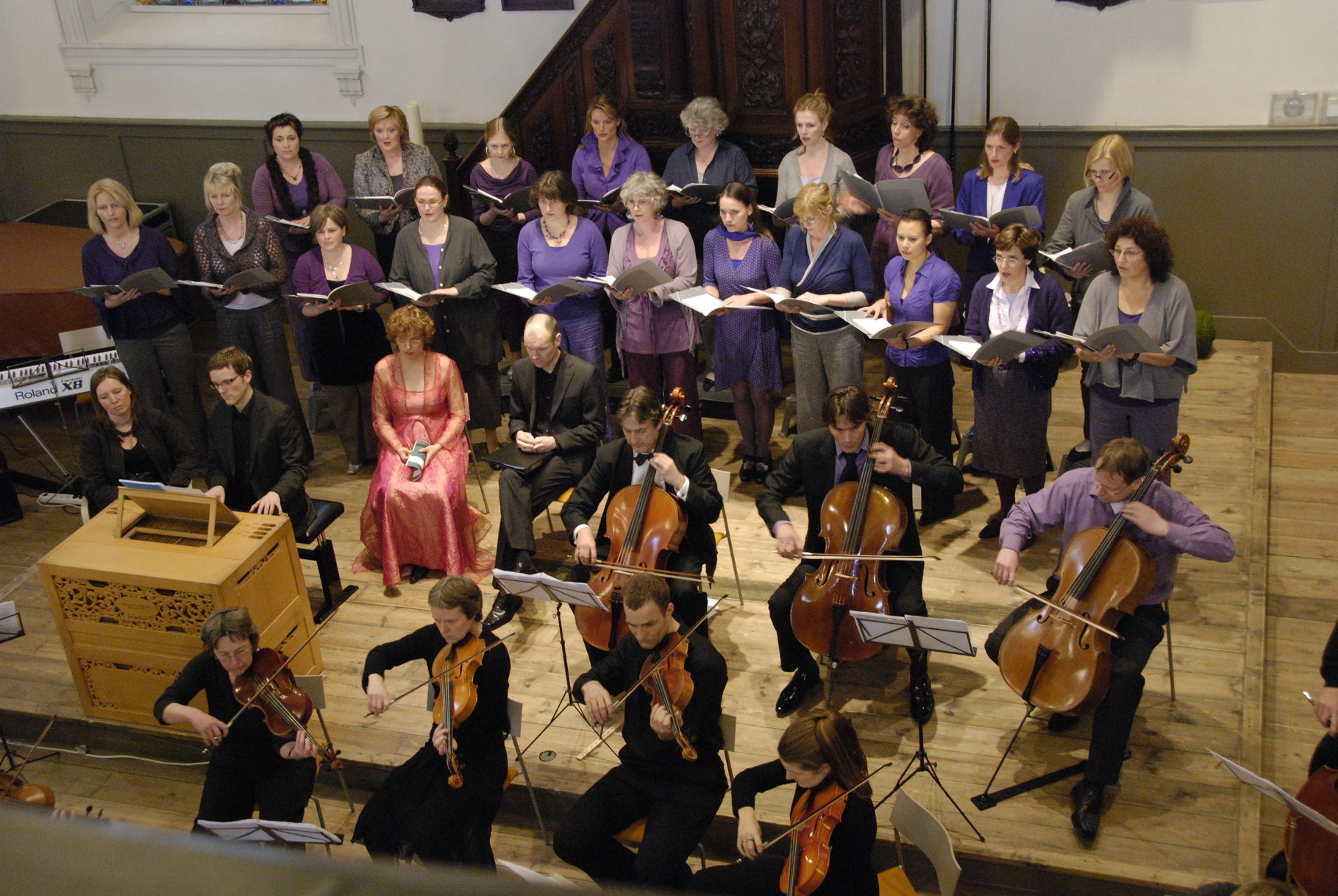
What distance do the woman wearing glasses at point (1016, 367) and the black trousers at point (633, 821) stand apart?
201 cm

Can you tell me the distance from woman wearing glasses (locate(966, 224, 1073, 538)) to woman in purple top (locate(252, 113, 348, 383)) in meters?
3.36

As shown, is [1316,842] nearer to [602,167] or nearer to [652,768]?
[652,768]

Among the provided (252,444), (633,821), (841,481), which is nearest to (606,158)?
(252,444)

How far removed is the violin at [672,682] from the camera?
3.33 meters

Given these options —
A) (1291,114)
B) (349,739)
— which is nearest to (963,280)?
(1291,114)

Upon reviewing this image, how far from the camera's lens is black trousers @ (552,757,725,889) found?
10.8 ft

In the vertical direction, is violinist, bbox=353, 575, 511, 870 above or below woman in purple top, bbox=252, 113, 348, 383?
below

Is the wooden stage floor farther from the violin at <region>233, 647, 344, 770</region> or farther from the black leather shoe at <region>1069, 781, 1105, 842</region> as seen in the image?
the violin at <region>233, 647, 344, 770</region>

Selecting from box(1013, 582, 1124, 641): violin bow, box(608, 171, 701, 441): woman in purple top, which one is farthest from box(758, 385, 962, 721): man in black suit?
box(608, 171, 701, 441): woman in purple top

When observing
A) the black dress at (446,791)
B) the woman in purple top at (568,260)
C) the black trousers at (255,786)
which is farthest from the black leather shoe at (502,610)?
the woman in purple top at (568,260)

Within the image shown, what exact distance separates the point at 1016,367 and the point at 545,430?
1.96m

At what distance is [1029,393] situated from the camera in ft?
15.3

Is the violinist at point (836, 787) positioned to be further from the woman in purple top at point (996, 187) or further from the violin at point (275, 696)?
the woman in purple top at point (996, 187)

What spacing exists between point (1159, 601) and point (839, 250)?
207 cm
